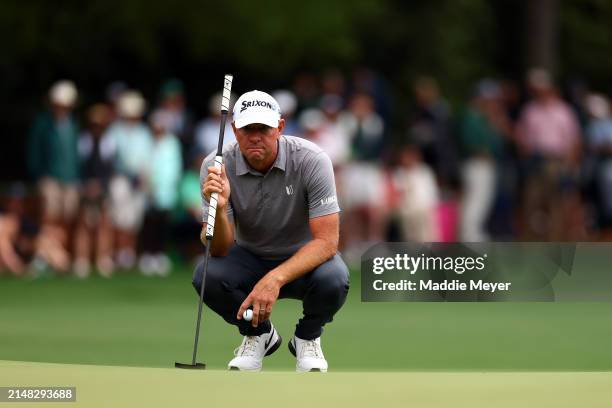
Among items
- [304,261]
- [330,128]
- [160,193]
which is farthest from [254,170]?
[330,128]

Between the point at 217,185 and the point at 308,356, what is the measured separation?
121 centimetres

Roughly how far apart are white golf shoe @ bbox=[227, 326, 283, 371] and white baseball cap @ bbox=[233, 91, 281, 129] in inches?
54.4

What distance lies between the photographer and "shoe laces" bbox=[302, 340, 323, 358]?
31.2ft

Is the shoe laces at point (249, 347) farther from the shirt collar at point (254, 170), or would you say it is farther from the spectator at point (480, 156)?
the spectator at point (480, 156)

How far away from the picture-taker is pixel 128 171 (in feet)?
61.9

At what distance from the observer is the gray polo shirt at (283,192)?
920cm

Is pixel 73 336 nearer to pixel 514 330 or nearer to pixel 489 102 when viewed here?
pixel 514 330

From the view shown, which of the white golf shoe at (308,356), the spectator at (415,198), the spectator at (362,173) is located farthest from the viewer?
the spectator at (415,198)

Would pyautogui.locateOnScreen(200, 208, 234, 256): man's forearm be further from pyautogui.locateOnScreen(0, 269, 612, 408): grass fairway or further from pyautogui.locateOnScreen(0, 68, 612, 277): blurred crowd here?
pyautogui.locateOnScreen(0, 68, 612, 277): blurred crowd

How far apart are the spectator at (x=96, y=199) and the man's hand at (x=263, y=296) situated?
9669mm

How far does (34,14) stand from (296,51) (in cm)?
413

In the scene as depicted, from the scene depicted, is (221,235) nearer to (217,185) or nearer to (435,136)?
(217,185)

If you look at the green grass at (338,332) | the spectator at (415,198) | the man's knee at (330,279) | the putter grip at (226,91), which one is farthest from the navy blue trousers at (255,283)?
the spectator at (415,198)

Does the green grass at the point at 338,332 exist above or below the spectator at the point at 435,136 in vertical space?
below
